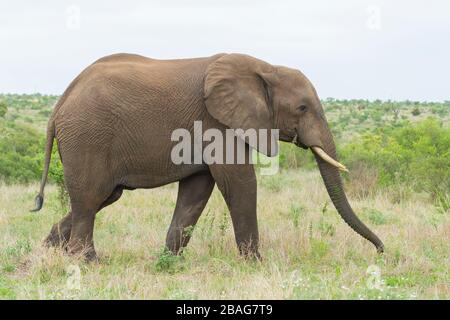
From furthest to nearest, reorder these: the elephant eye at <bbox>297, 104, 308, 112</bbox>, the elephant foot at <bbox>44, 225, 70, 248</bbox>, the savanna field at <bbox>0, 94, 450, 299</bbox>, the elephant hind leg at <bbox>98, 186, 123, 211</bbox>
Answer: the elephant foot at <bbox>44, 225, 70, 248</bbox>, the elephant hind leg at <bbox>98, 186, 123, 211</bbox>, the elephant eye at <bbox>297, 104, 308, 112</bbox>, the savanna field at <bbox>0, 94, 450, 299</bbox>

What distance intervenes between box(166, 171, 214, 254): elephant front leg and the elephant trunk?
4.34ft

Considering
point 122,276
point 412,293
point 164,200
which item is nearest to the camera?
point 412,293

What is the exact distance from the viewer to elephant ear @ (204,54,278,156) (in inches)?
322

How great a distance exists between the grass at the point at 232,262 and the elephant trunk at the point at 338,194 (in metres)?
0.23

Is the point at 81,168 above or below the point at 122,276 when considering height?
above

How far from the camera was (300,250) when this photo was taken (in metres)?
8.52

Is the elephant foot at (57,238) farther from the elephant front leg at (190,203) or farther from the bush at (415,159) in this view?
the bush at (415,159)

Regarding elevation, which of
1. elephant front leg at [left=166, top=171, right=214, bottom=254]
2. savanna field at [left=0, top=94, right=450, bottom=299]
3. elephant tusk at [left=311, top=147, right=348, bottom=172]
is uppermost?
elephant tusk at [left=311, top=147, right=348, bottom=172]

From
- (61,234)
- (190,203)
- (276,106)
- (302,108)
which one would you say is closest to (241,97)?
(276,106)

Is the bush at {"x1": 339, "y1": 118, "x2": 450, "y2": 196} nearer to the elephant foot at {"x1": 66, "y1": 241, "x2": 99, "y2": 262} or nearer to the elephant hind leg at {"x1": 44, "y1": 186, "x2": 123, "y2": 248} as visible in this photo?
the elephant hind leg at {"x1": 44, "y1": 186, "x2": 123, "y2": 248}

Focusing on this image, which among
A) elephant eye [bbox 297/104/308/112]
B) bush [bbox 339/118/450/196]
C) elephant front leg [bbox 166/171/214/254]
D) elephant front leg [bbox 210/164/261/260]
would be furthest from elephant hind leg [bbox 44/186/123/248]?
bush [bbox 339/118/450/196]

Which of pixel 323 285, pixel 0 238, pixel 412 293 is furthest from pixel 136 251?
pixel 412 293
